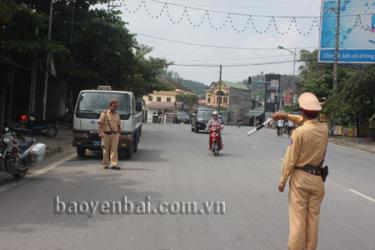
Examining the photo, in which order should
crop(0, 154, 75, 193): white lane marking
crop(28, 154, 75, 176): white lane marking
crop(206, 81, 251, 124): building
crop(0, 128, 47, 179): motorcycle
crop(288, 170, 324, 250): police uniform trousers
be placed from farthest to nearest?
crop(206, 81, 251, 124): building < crop(28, 154, 75, 176): white lane marking < crop(0, 128, 47, 179): motorcycle < crop(0, 154, 75, 193): white lane marking < crop(288, 170, 324, 250): police uniform trousers

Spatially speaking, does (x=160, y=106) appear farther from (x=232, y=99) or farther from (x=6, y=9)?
(x=6, y=9)

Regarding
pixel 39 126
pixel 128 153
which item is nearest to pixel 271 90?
pixel 39 126

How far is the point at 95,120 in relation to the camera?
16453 millimetres

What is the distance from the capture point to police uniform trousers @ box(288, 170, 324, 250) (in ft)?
19.2

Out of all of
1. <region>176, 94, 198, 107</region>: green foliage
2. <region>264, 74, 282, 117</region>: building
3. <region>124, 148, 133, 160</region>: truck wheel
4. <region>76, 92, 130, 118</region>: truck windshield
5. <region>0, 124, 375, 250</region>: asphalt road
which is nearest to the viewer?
<region>0, 124, 375, 250</region>: asphalt road

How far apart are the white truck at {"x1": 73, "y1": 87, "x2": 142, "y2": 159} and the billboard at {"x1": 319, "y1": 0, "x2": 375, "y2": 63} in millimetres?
24514

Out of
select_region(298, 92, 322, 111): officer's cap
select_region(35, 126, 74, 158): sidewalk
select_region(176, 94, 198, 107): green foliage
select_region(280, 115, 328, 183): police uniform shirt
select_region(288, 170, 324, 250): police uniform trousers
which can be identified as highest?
select_region(176, 94, 198, 107): green foliage

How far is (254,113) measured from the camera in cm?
11406

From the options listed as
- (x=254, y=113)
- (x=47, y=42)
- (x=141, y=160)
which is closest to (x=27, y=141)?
(x=141, y=160)

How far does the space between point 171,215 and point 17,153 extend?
4.11 m

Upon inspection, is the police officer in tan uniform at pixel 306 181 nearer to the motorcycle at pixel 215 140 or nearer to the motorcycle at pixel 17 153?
the motorcycle at pixel 17 153

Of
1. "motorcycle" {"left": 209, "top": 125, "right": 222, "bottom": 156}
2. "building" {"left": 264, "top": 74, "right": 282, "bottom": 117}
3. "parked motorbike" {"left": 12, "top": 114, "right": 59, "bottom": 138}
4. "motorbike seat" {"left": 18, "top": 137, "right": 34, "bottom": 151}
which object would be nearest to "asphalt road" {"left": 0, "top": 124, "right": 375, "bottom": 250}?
"motorbike seat" {"left": 18, "top": 137, "right": 34, "bottom": 151}

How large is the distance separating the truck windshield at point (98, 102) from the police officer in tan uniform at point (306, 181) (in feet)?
37.1

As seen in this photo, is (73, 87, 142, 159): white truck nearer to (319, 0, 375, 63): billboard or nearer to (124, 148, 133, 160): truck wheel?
(124, 148, 133, 160): truck wheel
